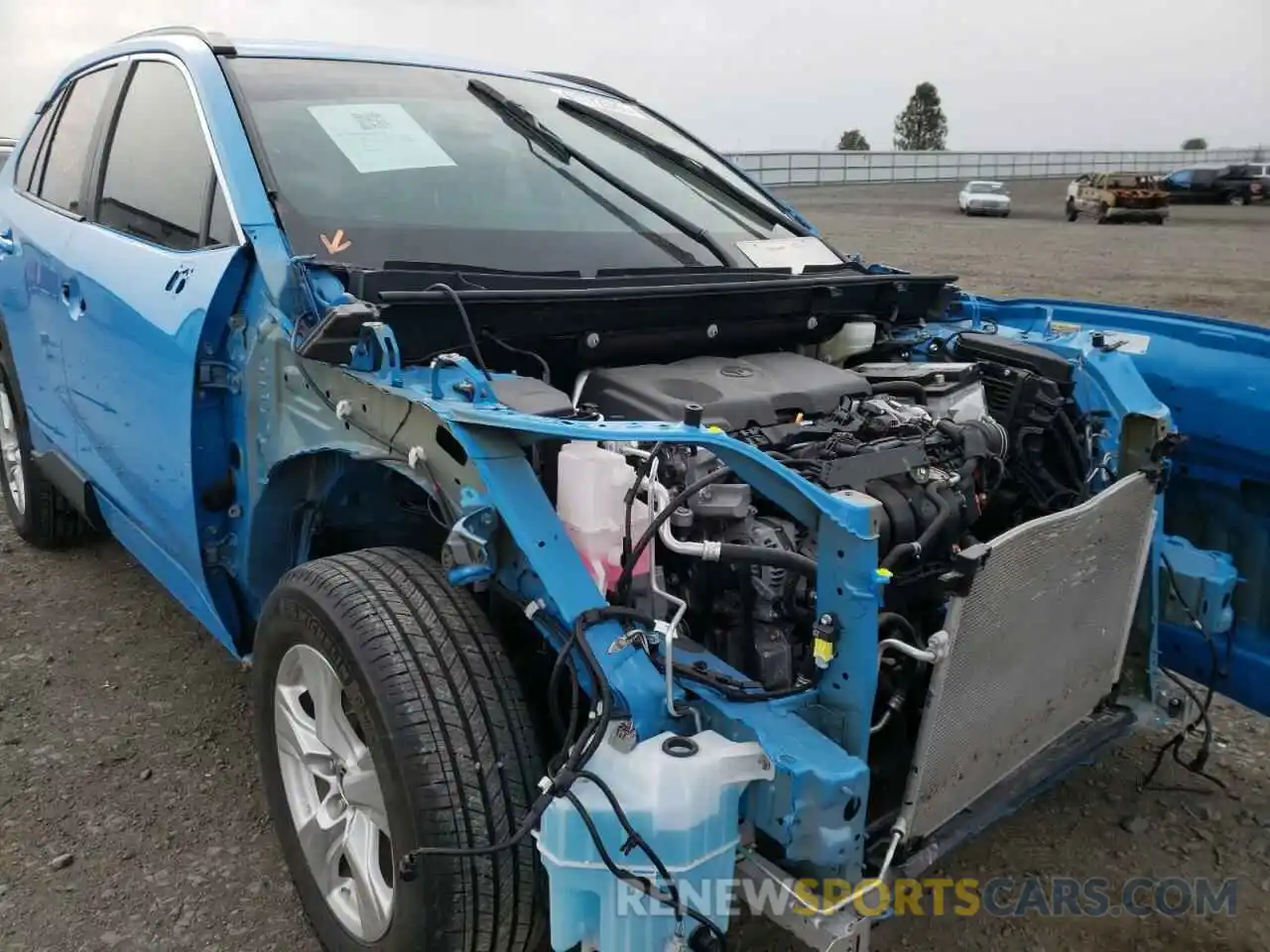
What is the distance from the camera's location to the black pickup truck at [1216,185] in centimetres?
3425

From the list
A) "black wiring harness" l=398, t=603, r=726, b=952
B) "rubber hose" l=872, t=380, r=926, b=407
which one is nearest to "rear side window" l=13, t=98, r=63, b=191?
"rubber hose" l=872, t=380, r=926, b=407

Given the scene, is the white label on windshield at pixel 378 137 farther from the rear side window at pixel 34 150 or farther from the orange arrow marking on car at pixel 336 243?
the rear side window at pixel 34 150

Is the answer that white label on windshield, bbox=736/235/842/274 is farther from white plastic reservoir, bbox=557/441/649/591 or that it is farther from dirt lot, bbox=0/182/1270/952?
dirt lot, bbox=0/182/1270/952

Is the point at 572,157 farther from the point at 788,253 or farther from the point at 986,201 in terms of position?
the point at 986,201

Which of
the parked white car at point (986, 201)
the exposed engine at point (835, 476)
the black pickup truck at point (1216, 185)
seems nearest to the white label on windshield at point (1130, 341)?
the exposed engine at point (835, 476)

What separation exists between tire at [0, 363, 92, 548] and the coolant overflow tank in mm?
3441

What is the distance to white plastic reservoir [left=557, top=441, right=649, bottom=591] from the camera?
198cm

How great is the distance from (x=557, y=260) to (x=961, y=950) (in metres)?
1.99

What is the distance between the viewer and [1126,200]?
26656 millimetres

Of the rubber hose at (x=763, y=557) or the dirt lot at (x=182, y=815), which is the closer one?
the rubber hose at (x=763, y=557)

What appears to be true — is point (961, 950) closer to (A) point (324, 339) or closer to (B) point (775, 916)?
(B) point (775, 916)

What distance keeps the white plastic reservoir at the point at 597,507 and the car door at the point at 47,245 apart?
2.30 metres

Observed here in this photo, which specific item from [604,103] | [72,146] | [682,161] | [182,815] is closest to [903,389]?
[682,161]

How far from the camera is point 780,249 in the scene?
3.35m
